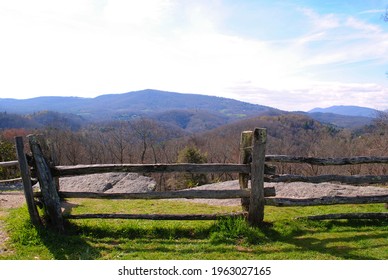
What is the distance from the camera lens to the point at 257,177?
6.82 metres

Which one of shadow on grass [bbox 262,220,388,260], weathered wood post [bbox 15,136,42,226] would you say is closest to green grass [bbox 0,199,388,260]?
shadow on grass [bbox 262,220,388,260]

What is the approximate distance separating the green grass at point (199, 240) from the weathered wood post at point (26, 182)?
18cm

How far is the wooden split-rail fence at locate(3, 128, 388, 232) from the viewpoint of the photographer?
21.9 ft

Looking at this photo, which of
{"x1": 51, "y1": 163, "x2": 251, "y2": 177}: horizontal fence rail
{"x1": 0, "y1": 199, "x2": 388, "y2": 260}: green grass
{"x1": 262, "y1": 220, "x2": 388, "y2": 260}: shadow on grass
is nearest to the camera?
{"x1": 0, "y1": 199, "x2": 388, "y2": 260}: green grass

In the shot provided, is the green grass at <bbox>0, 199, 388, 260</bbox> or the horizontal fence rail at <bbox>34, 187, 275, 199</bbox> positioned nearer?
the green grass at <bbox>0, 199, 388, 260</bbox>

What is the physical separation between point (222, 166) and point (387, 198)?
3.84 metres

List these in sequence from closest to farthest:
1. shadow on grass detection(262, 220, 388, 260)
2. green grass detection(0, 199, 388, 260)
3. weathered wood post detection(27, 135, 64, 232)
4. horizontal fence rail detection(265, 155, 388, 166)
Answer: green grass detection(0, 199, 388, 260) → shadow on grass detection(262, 220, 388, 260) → weathered wood post detection(27, 135, 64, 232) → horizontal fence rail detection(265, 155, 388, 166)

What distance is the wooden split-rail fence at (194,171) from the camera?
668cm

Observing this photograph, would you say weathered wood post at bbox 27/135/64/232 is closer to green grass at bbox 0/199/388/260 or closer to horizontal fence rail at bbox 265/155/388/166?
green grass at bbox 0/199/388/260

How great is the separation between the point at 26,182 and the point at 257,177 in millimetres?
4582

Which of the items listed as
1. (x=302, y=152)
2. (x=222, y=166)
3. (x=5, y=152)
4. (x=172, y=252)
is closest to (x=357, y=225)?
(x=222, y=166)

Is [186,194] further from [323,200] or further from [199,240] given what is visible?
[323,200]

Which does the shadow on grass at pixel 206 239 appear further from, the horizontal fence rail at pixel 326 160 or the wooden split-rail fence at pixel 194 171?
the horizontal fence rail at pixel 326 160

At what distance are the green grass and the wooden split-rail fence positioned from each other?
260mm
